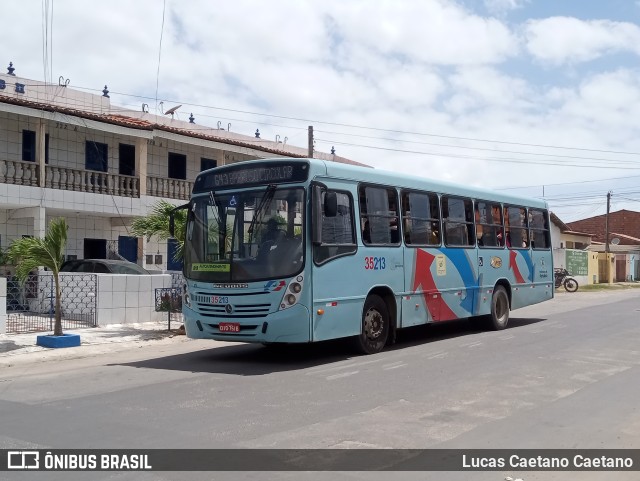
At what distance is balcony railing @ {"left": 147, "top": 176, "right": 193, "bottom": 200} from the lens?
24.5m

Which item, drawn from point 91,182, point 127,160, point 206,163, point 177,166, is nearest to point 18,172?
point 91,182

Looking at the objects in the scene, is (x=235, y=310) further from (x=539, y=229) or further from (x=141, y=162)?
(x=141, y=162)

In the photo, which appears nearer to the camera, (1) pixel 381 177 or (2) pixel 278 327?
(2) pixel 278 327

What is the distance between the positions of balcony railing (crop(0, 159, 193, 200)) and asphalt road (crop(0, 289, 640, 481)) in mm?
8942

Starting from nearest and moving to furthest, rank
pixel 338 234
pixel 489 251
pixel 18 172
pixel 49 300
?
1. pixel 338 234
2. pixel 489 251
3. pixel 49 300
4. pixel 18 172

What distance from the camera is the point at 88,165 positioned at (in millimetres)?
23547

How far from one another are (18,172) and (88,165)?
338cm

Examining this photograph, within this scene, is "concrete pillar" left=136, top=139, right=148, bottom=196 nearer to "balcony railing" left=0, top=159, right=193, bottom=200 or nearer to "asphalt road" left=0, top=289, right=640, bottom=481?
"balcony railing" left=0, top=159, right=193, bottom=200

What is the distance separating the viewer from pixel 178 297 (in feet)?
57.5

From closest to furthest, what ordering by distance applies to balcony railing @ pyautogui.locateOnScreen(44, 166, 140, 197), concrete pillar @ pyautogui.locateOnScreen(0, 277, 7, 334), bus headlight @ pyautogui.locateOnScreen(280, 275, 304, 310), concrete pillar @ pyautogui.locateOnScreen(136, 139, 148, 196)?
bus headlight @ pyautogui.locateOnScreen(280, 275, 304, 310)
concrete pillar @ pyautogui.locateOnScreen(0, 277, 7, 334)
balcony railing @ pyautogui.locateOnScreen(44, 166, 140, 197)
concrete pillar @ pyautogui.locateOnScreen(136, 139, 148, 196)

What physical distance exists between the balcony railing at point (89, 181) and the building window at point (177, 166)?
102 centimetres

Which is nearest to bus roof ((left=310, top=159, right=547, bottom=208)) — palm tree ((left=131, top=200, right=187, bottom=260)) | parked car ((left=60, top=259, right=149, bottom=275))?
palm tree ((left=131, top=200, right=187, bottom=260))

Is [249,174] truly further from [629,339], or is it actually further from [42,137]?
[42,137]

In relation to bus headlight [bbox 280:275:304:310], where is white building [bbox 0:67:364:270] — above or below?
above
